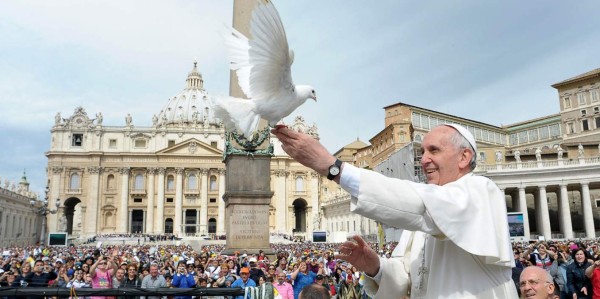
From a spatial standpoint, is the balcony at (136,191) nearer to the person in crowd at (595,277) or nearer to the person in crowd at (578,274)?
the person in crowd at (578,274)

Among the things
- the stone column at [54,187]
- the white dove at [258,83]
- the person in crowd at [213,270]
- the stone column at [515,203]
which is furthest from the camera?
the stone column at [54,187]

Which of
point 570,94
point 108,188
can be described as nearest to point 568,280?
point 570,94

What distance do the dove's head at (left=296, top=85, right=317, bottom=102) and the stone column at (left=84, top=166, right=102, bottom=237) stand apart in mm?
82667

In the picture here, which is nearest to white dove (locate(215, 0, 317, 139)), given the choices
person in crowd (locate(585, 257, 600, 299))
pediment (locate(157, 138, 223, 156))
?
person in crowd (locate(585, 257, 600, 299))

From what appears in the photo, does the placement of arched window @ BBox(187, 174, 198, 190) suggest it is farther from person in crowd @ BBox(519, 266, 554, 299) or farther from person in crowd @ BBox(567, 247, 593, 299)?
person in crowd @ BBox(519, 266, 554, 299)

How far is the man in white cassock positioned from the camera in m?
1.66

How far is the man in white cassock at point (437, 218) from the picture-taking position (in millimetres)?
1657

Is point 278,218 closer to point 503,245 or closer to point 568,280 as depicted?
point 568,280

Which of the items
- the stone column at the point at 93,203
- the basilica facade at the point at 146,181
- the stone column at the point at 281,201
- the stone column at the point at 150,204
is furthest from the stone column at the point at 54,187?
the stone column at the point at 281,201

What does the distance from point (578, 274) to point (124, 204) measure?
80076 millimetres

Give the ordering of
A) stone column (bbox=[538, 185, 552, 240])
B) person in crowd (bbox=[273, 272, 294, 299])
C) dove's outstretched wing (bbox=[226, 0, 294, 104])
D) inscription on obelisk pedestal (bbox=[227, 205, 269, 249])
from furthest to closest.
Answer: stone column (bbox=[538, 185, 552, 240]) → inscription on obelisk pedestal (bbox=[227, 205, 269, 249]) → person in crowd (bbox=[273, 272, 294, 299]) → dove's outstretched wing (bbox=[226, 0, 294, 104])

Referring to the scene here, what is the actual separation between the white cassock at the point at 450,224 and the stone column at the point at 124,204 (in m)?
83.6

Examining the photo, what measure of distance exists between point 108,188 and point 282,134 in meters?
85.9

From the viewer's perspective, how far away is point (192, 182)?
84.4 metres
